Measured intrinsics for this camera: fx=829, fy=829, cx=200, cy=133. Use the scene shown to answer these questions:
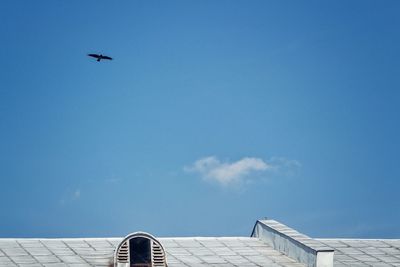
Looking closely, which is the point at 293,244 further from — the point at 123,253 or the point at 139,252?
the point at 123,253

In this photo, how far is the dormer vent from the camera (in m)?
43.2

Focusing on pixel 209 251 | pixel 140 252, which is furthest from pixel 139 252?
pixel 209 251

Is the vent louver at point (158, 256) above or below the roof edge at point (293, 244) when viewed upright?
below

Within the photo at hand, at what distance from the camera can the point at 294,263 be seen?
154 ft

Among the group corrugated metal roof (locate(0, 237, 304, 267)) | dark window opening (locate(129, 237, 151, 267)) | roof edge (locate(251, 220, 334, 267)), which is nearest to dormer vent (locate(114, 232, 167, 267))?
dark window opening (locate(129, 237, 151, 267))

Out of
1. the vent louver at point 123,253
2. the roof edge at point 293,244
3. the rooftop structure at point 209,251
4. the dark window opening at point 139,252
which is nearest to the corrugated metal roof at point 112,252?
the rooftop structure at point 209,251

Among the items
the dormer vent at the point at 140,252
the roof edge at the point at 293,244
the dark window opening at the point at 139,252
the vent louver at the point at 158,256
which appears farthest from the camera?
the roof edge at the point at 293,244

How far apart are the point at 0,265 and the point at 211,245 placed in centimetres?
1303

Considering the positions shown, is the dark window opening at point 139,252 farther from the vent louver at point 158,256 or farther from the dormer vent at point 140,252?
the vent louver at point 158,256

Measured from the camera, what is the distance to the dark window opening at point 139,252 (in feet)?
142

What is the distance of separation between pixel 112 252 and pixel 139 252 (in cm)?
249

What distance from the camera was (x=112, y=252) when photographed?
4541 centimetres

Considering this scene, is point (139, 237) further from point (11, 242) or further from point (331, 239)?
point (331, 239)

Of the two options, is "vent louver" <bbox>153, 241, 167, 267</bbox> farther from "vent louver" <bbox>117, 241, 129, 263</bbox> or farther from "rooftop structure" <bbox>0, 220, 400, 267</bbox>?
"vent louver" <bbox>117, 241, 129, 263</bbox>
